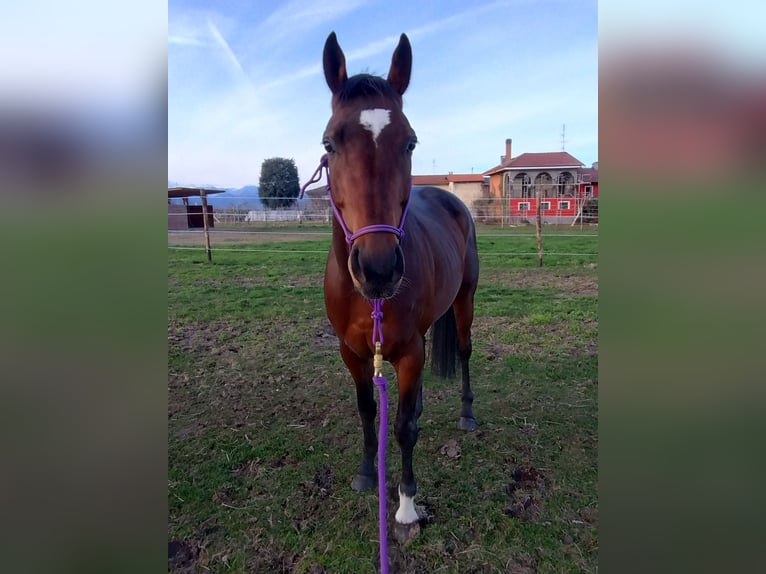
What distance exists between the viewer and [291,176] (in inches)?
1610

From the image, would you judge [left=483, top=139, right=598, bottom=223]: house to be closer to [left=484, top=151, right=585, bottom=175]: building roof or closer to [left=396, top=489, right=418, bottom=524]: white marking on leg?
[left=484, top=151, right=585, bottom=175]: building roof

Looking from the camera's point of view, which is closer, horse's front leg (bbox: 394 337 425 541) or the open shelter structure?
horse's front leg (bbox: 394 337 425 541)

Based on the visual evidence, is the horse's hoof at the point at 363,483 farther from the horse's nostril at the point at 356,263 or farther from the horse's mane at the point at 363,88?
the horse's mane at the point at 363,88

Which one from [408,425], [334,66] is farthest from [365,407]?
[334,66]

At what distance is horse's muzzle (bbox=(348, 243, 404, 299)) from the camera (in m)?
1.52

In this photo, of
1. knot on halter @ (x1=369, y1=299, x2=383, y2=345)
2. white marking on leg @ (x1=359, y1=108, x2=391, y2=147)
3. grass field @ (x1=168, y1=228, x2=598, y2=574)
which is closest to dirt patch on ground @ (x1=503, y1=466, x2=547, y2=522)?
grass field @ (x1=168, y1=228, x2=598, y2=574)

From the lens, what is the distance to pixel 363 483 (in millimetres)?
2705

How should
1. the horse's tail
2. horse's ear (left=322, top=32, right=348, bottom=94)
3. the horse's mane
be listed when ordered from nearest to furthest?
the horse's mane → horse's ear (left=322, top=32, right=348, bottom=94) → the horse's tail

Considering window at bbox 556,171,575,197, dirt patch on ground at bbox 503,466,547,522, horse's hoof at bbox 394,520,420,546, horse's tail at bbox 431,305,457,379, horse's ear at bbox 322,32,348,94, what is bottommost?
horse's hoof at bbox 394,520,420,546

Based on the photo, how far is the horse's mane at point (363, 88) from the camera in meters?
1.80

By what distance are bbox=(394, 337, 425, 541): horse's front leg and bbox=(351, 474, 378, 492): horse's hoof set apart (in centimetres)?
29
